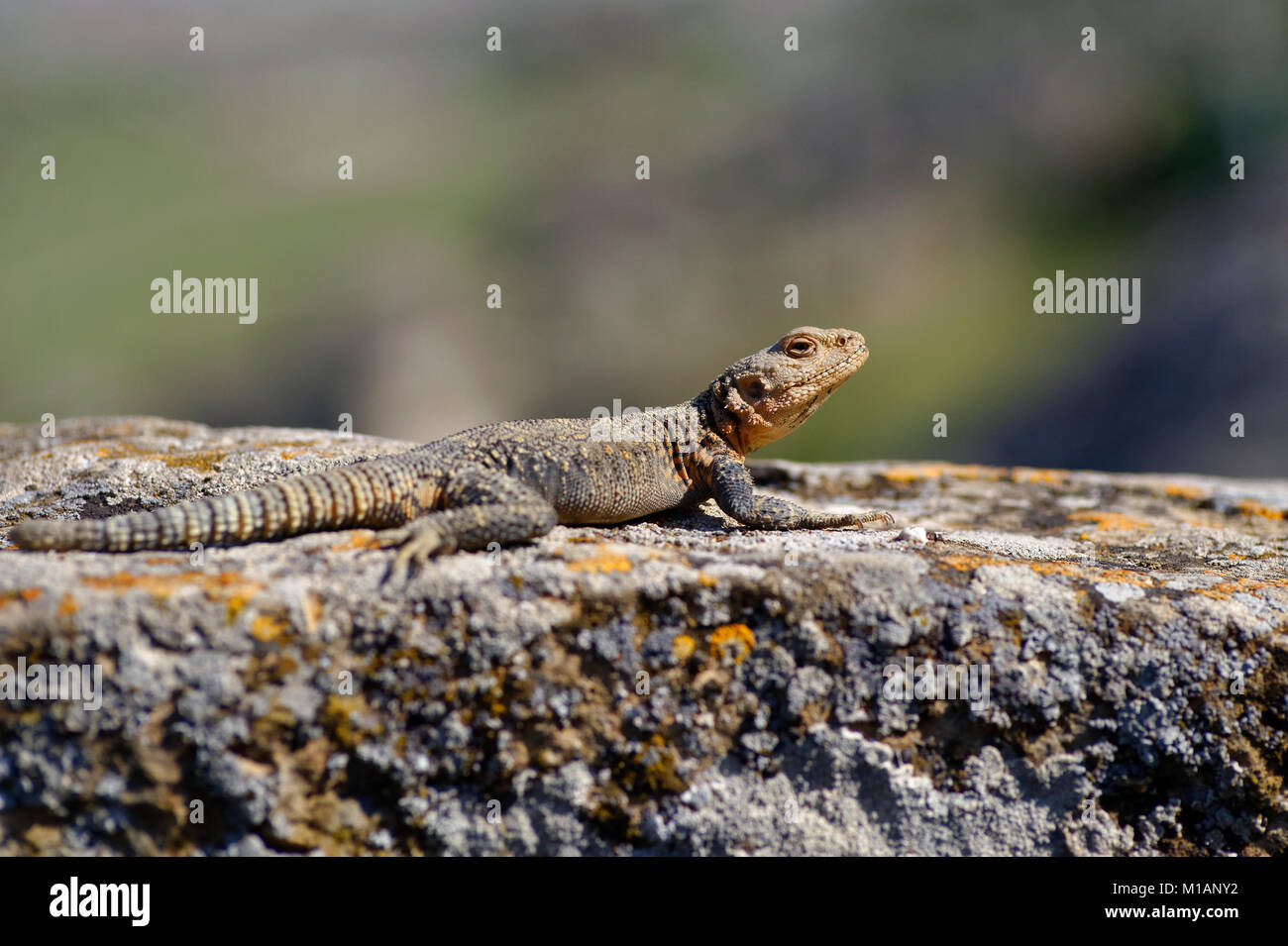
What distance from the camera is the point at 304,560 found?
4.40 m

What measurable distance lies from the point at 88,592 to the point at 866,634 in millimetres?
3404

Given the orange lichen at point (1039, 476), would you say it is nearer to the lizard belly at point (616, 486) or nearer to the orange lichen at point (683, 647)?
the lizard belly at point (616, 486)

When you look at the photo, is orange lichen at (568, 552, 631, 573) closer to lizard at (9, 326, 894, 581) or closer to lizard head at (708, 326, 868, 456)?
lizard at (9, 326, 894, 581)

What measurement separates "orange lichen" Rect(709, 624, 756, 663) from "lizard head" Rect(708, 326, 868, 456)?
263 cm

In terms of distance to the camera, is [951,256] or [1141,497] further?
[951,256]

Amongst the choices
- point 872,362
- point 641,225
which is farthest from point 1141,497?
point 641,225

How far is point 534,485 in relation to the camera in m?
5.48

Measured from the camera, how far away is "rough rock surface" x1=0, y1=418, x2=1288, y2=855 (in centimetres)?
382

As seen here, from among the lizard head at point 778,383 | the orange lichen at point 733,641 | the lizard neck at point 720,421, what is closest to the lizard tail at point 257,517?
the orange lichen at point 733,641

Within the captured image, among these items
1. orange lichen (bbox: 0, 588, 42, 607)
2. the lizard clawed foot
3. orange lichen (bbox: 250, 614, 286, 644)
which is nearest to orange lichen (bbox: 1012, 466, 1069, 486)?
the lizard clawed foot

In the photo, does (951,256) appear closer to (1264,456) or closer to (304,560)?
(1264,456)

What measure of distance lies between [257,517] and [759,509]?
9.72 feet

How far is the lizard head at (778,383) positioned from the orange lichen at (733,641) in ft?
8.63

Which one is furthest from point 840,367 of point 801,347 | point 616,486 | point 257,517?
point 257,517
